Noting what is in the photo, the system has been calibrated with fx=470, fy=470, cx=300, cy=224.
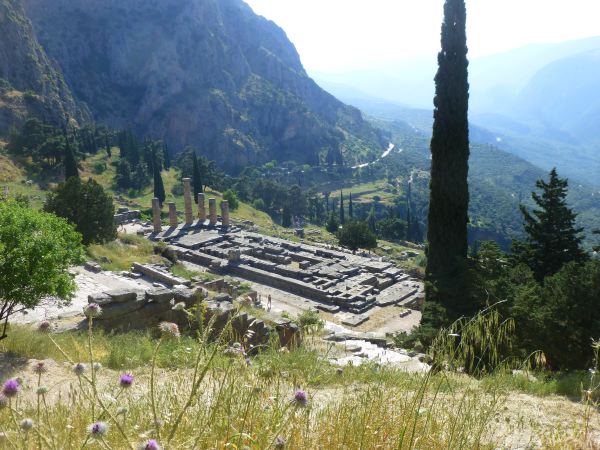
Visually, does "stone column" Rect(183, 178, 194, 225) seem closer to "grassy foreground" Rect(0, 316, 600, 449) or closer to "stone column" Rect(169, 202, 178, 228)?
"stone column" Rect(169, 202, 178, 228)

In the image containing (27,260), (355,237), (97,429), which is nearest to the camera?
(97,429)

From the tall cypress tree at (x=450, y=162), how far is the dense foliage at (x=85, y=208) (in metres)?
15.9

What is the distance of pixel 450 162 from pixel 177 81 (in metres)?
114

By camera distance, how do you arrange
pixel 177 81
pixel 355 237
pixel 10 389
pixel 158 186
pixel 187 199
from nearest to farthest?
pixel 10 389, pixel 187 199, pixel 355 237, pixel 158 186, pixel 177 81

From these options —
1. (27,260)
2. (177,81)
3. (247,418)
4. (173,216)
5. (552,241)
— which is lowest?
(173,216)

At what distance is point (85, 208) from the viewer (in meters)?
22.9

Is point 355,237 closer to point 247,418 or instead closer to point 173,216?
point 173,216

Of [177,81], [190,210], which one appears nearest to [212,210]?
[190,210]

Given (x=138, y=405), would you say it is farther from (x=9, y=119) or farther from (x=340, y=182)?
(x=340, y=182)

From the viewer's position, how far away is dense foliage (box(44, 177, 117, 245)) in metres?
22.8

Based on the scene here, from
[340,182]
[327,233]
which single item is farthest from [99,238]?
[340,182]

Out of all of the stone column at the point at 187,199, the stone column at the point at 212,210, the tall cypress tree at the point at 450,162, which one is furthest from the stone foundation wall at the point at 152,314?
the stone column at the point at 212,210

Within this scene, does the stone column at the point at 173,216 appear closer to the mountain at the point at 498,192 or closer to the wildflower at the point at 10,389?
the wildflower at the point at 10,389

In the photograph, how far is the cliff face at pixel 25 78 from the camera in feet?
222
